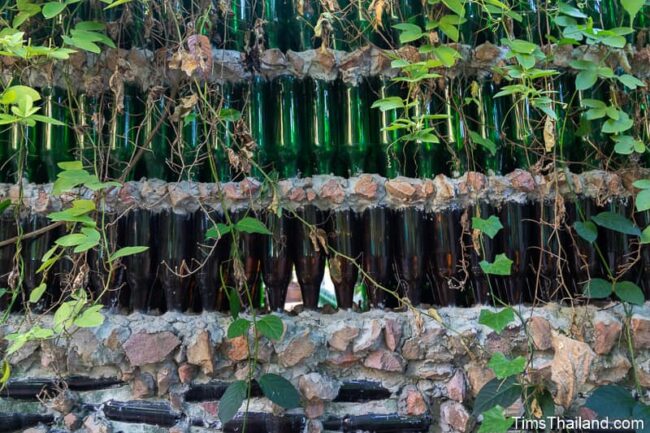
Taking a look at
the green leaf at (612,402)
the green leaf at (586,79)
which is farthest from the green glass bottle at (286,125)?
the green leaf at (612,402)

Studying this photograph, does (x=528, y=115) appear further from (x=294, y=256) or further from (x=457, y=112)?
(x=294, y=256)

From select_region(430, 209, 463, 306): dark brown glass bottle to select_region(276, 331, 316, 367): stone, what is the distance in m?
0.23

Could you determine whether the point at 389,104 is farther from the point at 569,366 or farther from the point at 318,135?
the point at 569,366

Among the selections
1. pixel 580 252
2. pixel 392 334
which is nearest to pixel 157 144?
pixel 392 334

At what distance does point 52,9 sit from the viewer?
0.85m

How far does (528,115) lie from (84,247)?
690 mm

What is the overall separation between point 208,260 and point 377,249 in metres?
0.26

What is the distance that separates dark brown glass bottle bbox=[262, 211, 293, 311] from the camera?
0.97 m

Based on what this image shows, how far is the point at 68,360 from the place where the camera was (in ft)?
3.13

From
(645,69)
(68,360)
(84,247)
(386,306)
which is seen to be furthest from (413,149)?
(68,360)

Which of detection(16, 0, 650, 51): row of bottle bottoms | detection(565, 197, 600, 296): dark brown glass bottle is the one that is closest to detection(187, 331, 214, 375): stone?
detection(16, 0, 650, 51): row of bottle bottoms

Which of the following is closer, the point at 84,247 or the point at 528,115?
the point at 84,247

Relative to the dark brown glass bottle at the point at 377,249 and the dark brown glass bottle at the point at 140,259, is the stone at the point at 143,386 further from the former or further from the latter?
the dark brown glass bottle at the point at 377,249

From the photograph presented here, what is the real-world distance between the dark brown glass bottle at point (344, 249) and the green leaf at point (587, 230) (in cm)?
33
